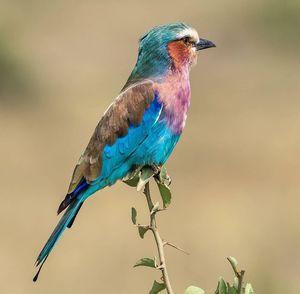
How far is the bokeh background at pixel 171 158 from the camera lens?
375 inches

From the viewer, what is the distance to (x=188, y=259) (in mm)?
9477

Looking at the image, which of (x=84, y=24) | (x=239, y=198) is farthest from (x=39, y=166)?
(x=84, y=24)

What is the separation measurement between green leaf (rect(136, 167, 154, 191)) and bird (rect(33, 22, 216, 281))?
26 centimetres

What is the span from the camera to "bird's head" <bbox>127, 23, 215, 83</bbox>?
3943mm

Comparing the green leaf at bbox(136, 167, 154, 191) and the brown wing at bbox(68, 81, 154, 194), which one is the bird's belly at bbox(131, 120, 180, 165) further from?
the green leaf at bbox(136, 167, 154, 191)

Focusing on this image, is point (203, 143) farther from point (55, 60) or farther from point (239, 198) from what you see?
point (55, 60)

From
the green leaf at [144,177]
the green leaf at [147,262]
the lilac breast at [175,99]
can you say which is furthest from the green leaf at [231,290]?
the lilac breast at [175,99]

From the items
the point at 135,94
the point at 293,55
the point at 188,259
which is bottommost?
the point at 188,259

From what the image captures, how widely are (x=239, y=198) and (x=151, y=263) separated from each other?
874 cm

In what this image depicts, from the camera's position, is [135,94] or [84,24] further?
[84,24]

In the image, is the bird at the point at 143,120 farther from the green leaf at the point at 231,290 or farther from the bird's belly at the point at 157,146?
the green leaf at the point at 231,290

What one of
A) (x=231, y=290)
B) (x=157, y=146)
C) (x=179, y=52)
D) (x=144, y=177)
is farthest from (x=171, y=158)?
(x=231, y=290)

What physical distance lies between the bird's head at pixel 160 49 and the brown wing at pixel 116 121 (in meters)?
0.07

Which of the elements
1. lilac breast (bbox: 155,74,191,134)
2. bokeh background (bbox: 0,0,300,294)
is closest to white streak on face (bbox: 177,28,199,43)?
lilac breast (bbox: 155,74,191,134)
